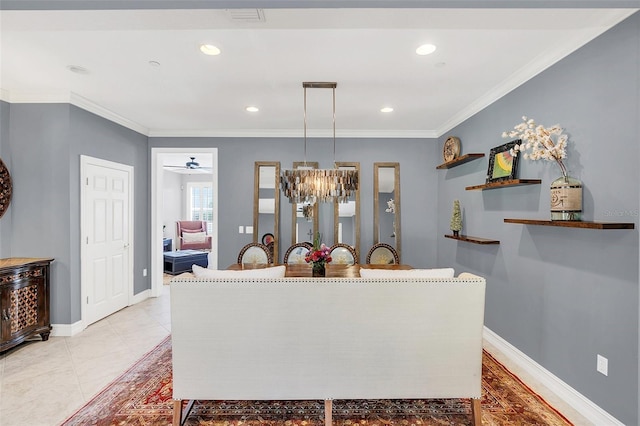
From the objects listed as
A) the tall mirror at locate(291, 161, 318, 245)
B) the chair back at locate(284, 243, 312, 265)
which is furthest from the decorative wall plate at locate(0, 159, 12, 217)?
the tall mirror at locate(291, 161, 318, 245)

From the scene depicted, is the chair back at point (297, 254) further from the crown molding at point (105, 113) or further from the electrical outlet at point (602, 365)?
the electrical outlet at point (602, 365)

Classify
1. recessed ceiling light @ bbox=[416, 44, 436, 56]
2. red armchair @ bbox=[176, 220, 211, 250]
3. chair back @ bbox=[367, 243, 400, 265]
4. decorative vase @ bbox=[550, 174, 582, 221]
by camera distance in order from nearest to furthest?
decorative vase @ bbox=[550, 174, 582, 221] < recessed ceiling light @ bbox=[416, 44, 436, 56] < chair back @ bbox=[367, 243, 400, 265] < red armchair @ bbox=[176, 220, 211, 250]

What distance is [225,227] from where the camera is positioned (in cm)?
487

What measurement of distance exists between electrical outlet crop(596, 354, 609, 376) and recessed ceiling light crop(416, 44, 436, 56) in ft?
7.64

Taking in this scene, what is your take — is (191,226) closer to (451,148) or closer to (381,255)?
(381,255)

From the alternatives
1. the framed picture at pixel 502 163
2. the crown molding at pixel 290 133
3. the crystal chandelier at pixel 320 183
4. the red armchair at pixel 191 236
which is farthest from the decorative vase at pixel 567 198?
the red armchair at pixel 191 236

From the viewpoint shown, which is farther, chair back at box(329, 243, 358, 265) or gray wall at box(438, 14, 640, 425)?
chair back at box(329, 243, 358, 265)

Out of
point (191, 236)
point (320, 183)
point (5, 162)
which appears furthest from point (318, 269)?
point (191, 236)

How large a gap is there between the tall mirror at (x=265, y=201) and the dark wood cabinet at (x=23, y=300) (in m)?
2.44

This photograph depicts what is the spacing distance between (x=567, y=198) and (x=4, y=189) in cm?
503

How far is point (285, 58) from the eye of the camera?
2539 millimetres

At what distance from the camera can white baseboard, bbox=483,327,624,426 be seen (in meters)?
1.99

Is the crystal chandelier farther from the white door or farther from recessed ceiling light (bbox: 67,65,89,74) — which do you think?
the white door

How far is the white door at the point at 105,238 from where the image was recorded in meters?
3.69
